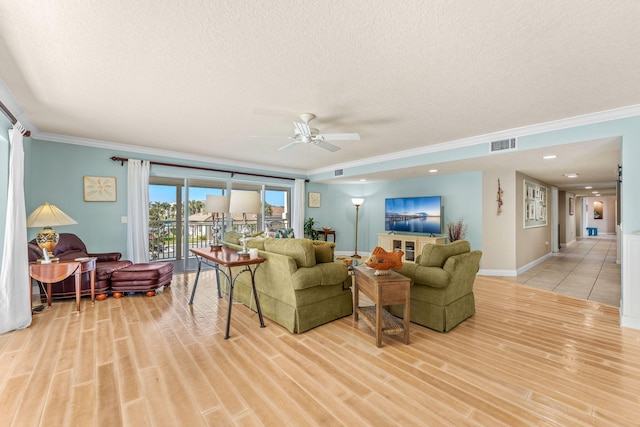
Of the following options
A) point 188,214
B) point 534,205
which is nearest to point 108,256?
point 188,214

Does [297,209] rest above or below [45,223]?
above

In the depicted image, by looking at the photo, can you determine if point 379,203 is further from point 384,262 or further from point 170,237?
point 170,237

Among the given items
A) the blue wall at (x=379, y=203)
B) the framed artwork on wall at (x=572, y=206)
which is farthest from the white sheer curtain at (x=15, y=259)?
the framed artwork on wall at (x=572, y=206)

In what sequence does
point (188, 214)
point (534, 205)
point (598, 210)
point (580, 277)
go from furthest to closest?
point (598, 210) → point (534, 205) → point (188, 214) → point (580, 277)

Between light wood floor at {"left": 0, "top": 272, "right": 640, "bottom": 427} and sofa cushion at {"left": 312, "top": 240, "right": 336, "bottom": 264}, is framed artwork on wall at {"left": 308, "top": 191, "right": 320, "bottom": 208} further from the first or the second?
light wood floor at {"left": 0, "top": 272, "right": 640, "bottom": 427}

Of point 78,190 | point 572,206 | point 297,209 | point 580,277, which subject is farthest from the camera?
point 572,206

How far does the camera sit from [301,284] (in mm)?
2742

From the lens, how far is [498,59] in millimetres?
2115

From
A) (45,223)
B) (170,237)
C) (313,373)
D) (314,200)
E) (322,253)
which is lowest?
(313,373)

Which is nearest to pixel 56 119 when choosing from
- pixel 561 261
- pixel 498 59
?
pixel 498 59

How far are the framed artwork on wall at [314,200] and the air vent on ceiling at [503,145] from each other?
4.63 meters

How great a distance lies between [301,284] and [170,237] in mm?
5166

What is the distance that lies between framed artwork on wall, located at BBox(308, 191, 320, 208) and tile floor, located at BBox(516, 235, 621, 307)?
16.1 feet

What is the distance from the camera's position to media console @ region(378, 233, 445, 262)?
601cm
